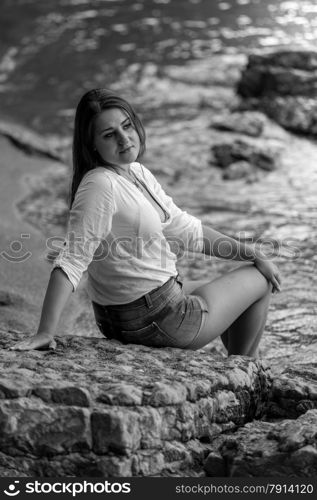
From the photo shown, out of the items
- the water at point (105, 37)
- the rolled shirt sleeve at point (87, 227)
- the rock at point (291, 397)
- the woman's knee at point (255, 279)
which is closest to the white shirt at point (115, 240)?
the rolled shirt sleeve at point (87, 227)

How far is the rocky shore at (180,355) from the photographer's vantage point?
8.01 feet

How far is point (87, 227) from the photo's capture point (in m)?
2.99

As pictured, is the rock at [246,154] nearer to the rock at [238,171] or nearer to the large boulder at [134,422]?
the rock at [238,171]

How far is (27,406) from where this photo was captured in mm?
2463

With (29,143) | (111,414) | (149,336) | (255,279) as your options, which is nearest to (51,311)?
(149,336)

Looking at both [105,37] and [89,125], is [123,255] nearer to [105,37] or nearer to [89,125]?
[89,125]

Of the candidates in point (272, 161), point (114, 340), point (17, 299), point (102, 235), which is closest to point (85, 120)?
point (102, 235)

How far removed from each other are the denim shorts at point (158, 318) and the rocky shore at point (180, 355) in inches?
3.4

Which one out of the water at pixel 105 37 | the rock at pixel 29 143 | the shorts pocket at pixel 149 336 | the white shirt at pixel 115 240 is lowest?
the water at pixel 105 37

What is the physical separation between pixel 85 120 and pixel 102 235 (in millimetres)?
444

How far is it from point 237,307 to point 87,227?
2.52 feet

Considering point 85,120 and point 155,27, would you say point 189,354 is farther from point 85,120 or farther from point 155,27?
point 155,27

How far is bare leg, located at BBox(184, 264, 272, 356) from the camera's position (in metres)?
3.34

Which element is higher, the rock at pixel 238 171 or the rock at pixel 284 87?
the rock at pixel 238 171
